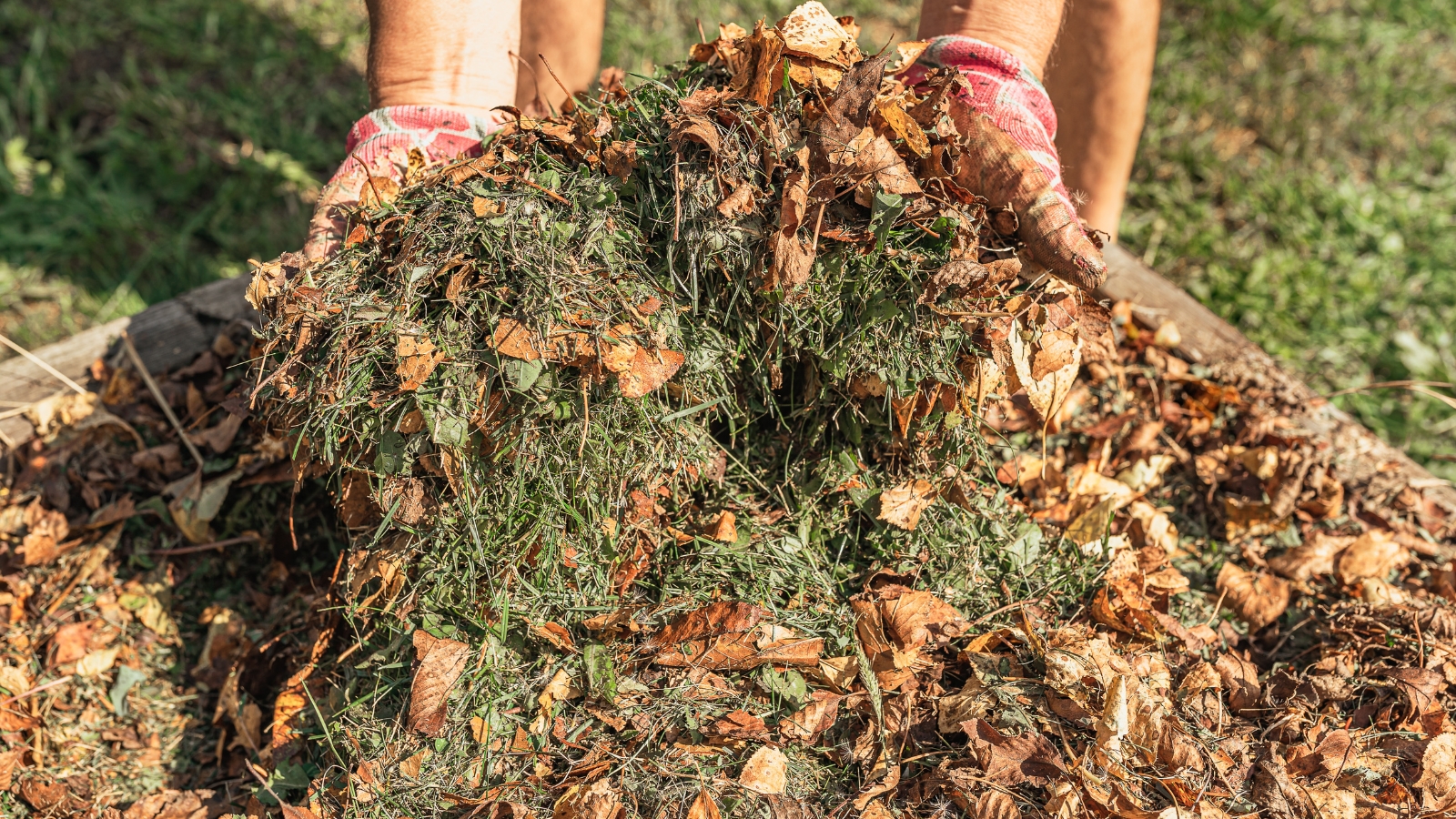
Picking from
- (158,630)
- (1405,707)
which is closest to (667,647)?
(158,630)

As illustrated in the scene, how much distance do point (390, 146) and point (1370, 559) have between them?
2516mm

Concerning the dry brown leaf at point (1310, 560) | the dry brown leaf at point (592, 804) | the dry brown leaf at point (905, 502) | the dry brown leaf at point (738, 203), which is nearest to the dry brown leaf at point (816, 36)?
the dry brown leaf at point (738, 203)

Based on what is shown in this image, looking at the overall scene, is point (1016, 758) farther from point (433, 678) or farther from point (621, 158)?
point (621, 158)

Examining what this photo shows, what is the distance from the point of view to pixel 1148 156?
396 centimetres

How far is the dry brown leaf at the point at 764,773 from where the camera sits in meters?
1.76

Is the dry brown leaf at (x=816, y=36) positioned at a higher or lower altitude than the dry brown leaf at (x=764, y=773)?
higher

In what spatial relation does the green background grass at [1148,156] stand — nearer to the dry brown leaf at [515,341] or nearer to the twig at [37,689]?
the twig at [37,689]

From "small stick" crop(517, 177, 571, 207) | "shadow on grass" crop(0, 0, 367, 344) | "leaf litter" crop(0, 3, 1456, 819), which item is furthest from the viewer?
"shadow on grass" crop(0, 0, 367, 344)

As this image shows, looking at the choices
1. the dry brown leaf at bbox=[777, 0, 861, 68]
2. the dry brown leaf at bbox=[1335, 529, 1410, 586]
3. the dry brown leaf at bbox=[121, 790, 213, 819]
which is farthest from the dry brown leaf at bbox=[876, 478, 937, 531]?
the dry brown leaf at bbox=[121, 790, 213, 819]

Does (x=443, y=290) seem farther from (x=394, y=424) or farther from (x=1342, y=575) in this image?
(x=1342, y=575)

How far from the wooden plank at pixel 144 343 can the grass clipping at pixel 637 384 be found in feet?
3.53

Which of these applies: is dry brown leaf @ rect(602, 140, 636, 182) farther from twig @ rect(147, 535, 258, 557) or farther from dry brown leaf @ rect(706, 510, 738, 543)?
twig @ rect(147, 535, 258, 557)

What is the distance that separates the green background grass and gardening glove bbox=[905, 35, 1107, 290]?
1801 mm

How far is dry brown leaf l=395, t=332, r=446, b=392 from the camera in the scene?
1786mm
